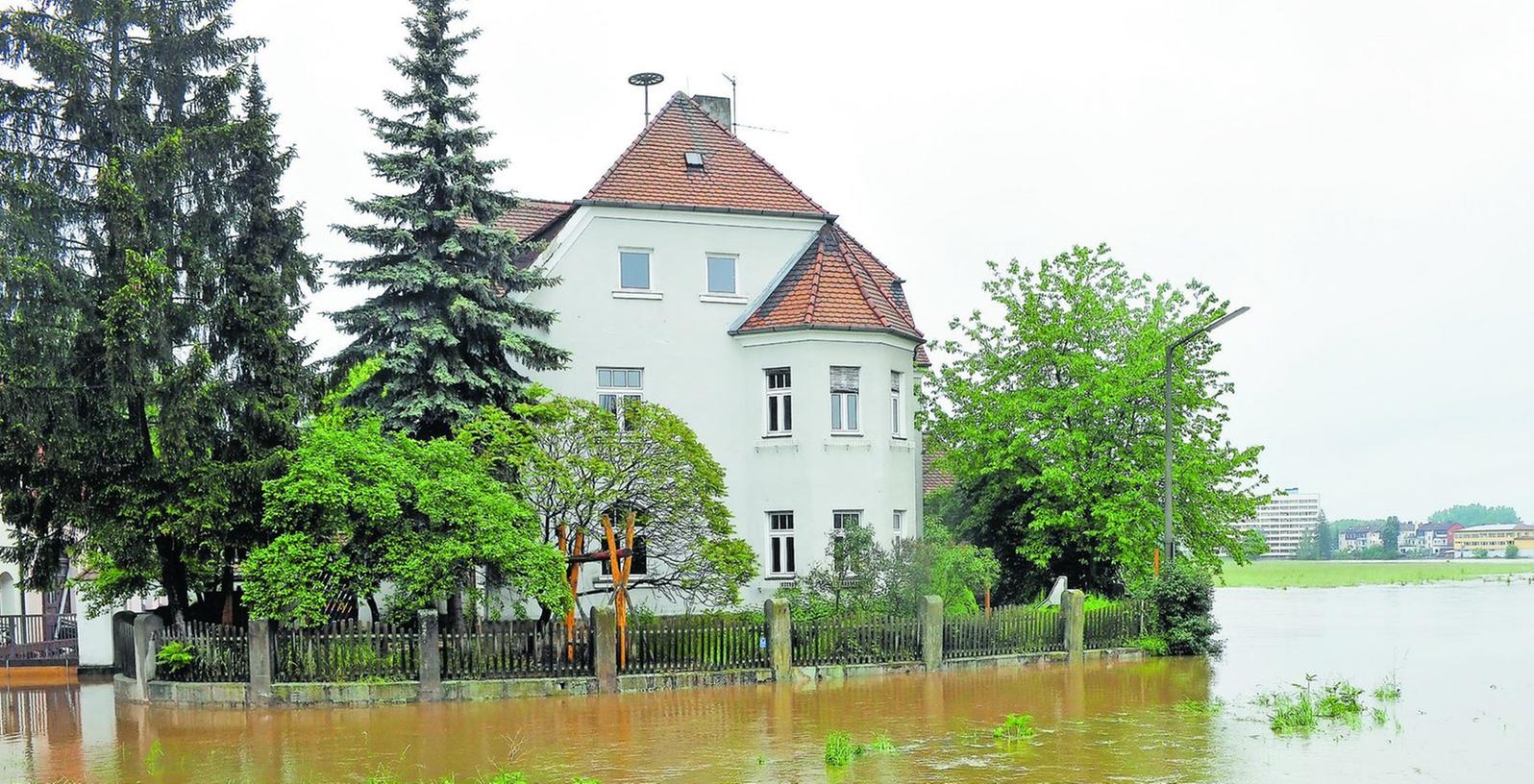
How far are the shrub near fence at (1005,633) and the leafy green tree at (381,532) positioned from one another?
778 centimetres

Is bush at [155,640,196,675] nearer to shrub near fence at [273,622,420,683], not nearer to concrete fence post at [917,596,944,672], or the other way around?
shrub near fence at [273,622,420,683]

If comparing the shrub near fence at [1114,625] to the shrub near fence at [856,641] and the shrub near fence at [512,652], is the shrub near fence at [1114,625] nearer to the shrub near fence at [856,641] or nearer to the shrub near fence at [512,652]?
the shrub near fence at [856,641]

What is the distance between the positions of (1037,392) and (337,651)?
744 inches

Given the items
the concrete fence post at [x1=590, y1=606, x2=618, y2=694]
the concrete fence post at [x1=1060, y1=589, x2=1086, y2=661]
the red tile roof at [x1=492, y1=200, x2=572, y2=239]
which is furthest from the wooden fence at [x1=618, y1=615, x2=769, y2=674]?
the red tile roof at [x1=492, y1=200, x2=572, y2=239]

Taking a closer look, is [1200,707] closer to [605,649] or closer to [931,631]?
[931,631]

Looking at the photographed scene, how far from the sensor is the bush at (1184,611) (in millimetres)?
28688

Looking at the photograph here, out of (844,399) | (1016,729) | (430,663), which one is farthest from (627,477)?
(1016,729)

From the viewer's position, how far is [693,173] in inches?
1281

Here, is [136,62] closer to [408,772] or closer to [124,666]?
[124,666]

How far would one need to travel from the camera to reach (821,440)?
1193 inches

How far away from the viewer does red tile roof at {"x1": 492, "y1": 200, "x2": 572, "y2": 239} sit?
116ft

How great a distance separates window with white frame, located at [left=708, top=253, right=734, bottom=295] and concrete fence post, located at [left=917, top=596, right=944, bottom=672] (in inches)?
383

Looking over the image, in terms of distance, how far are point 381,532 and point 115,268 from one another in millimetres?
5854

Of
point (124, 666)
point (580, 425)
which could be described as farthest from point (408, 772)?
point (124, 666)
